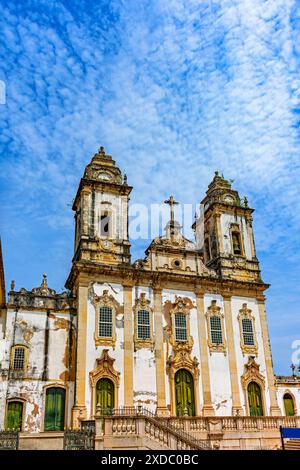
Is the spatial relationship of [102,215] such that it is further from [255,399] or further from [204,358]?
[255,399]

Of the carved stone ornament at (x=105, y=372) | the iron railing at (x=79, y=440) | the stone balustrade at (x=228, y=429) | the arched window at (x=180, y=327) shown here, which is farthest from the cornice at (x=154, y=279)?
the iron railing at (x=79, y=440)

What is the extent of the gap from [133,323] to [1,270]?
738 centimetres

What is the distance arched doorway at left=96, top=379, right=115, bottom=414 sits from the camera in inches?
884

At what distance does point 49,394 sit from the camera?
22406mm

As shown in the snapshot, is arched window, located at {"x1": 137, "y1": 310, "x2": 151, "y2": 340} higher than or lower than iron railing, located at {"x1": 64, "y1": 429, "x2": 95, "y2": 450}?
higher

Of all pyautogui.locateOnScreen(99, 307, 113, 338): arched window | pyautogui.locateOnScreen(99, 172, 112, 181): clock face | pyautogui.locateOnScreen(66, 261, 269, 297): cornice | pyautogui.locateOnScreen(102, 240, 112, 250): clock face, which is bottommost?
pyautogui.locateOnScreen(99, 307, 113, 338): arched window

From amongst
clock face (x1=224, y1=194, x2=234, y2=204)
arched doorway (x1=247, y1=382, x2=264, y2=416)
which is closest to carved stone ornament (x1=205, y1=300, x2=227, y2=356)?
arched doorway (x1=247, y1=382, x2=264, y2=416)

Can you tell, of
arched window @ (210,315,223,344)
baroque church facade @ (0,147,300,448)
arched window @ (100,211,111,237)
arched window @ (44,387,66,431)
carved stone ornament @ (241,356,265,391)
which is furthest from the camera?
arched window @ (100,211,111,237)

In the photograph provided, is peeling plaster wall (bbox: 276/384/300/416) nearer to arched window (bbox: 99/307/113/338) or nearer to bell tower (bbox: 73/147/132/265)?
arched window (bbox: 99/307/113/338)

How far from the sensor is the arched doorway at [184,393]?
23955 mm

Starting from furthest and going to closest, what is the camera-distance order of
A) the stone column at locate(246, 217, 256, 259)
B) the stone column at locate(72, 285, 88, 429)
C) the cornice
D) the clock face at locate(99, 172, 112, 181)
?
the stone column at locate(246, 217, 256, 259) → the clock face at locate(99, 172, 112, 181) → the cornice → the stone column at locate(72, 285, 88, 429)

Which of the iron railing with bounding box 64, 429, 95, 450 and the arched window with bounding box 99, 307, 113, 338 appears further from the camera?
the arched window with bounding box 99, 307, 113, 338

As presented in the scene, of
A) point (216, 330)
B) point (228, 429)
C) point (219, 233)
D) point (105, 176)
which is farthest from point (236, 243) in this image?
point (228, 429)
